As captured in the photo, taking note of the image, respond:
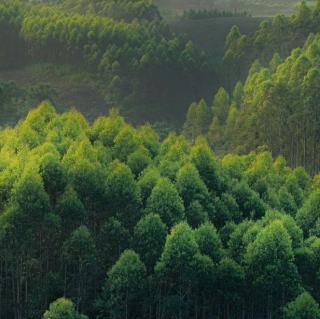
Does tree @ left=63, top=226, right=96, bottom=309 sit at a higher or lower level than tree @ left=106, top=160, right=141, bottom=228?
lower

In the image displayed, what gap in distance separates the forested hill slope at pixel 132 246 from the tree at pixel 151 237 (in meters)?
0.08

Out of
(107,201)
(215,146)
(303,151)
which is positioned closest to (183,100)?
(215,146)

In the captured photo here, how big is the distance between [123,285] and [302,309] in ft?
41.9

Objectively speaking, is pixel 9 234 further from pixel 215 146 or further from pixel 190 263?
pixel 215 146

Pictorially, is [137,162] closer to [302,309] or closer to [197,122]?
[302,309]

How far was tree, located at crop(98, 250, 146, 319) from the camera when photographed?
2331 inches

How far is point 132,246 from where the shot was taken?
6384 cm

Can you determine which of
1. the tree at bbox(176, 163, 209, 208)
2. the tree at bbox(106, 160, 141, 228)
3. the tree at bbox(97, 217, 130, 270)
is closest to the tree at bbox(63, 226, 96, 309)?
the tree at bbox(97, 217, 130, 270)

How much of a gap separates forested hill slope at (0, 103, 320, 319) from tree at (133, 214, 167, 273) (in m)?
0.08

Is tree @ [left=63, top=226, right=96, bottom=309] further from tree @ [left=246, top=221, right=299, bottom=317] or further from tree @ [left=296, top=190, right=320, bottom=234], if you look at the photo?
tree @ [left=296, top=190, right=320, bottom=234]

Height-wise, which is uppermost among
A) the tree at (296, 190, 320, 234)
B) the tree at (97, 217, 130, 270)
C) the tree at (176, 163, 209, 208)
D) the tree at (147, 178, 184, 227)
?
the tree at (176, 163, 209, 208)

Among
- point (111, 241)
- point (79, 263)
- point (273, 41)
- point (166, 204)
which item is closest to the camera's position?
point (79, 263)

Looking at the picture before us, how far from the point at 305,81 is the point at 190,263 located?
185 ft

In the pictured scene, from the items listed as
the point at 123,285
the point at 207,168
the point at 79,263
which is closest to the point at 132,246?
the point at 79,263
